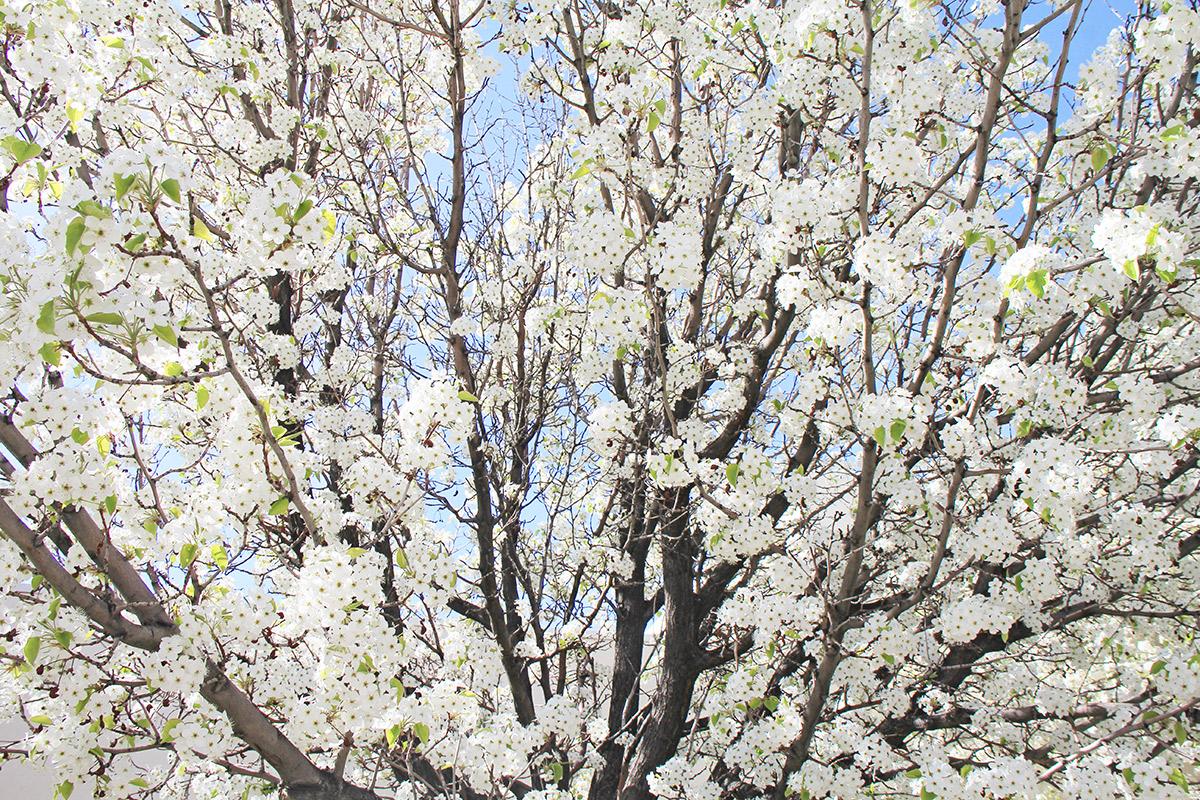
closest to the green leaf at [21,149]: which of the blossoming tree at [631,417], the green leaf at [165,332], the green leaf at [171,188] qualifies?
the blossoming tree at [631,417]

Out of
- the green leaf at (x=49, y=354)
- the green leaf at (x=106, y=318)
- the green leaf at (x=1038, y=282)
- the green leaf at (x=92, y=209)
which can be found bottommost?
the green leaf at (x=49, y=354)

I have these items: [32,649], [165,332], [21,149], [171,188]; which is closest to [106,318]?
[165,332]

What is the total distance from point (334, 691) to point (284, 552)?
1624mm

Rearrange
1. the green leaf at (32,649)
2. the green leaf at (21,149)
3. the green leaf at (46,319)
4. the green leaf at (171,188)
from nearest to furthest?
the green leaf at (46,319) → the green leaf at (171,188) → the green leaf at (21,149) → the green leaf at (32,649)

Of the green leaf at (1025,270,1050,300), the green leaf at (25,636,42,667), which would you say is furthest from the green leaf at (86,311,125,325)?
the green leaf at (1025,270,1050,300)

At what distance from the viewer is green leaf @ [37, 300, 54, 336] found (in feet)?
7.41

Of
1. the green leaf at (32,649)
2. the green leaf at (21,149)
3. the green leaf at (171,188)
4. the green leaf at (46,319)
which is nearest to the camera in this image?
the green leaf at (46,319)

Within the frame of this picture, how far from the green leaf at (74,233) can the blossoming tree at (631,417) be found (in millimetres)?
15

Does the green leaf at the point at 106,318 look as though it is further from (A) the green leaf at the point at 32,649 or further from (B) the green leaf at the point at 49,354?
(A) the green leaf at the point at 32,649

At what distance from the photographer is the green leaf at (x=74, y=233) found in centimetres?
229

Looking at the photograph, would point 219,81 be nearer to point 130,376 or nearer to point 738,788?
point 130,376

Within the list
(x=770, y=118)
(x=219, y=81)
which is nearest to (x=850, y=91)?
(x=770, y=118)

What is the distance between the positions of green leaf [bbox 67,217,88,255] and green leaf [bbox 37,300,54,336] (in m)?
0.16

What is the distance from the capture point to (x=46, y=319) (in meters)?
2.27
